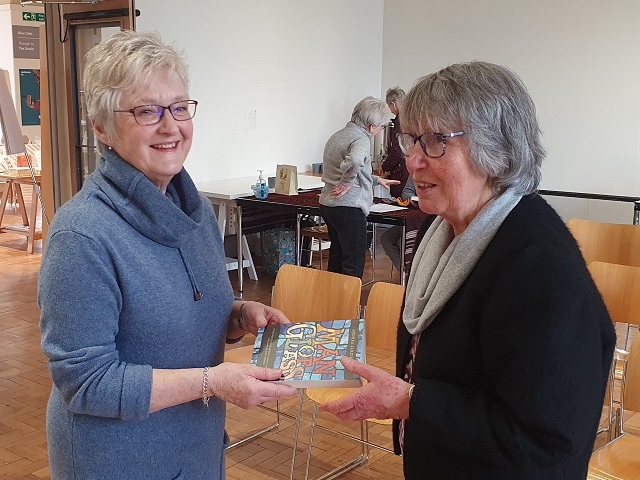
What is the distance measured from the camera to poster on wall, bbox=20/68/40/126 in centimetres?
1196

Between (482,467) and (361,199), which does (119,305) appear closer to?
(482,467)

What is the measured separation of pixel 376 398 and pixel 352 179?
4.01 meters

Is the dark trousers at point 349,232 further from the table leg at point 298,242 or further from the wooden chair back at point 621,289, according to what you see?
the wooden chair back at point 621,289

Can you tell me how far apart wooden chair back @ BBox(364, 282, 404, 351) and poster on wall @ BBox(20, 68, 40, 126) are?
10552 mm

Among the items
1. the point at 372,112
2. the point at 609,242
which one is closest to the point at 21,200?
the point at 372,112

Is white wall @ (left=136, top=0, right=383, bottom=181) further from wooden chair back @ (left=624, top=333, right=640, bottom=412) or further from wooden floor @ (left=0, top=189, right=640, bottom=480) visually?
wooden chair back @ (left=624, top=333, right=640, bottom=412)

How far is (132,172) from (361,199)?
4055mm

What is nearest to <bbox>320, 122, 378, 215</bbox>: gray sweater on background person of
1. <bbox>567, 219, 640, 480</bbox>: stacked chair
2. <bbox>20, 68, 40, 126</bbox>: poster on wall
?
<bbox>567, 219, 640, 480</bbox>: stacked chair

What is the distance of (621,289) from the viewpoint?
3367mm

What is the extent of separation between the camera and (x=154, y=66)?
1.45 m

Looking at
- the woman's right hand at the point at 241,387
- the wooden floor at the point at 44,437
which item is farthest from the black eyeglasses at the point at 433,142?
the wooden floor at the point at 44,437

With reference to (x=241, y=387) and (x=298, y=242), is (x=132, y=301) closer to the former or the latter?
(x=241, y=387)

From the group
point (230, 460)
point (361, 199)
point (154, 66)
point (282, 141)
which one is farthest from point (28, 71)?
point (154, 66)

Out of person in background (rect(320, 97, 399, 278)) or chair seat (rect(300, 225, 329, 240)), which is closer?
person in background (rect(320, 97, 399, 278))
